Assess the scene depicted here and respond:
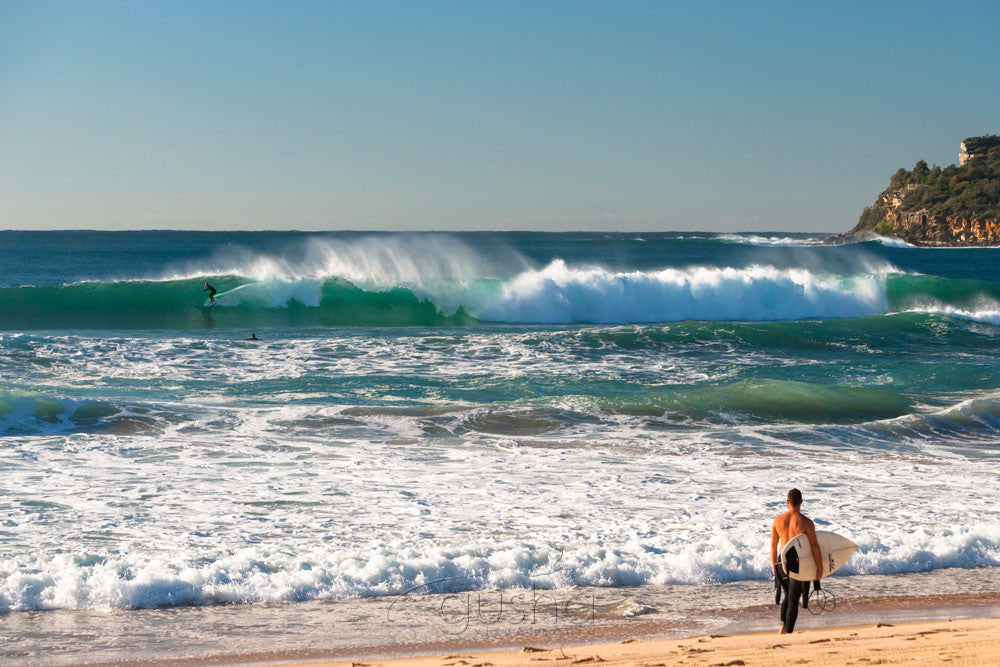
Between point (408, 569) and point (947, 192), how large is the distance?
124033 mm

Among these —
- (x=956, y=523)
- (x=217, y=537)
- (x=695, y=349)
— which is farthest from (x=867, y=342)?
(x=217, y=537)

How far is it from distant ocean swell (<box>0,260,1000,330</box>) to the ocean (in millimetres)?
2612

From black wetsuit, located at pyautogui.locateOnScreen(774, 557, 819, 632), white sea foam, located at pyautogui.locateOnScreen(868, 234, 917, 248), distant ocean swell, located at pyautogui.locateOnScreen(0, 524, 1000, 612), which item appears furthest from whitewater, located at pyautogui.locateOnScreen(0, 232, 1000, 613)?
white sea foam, located at pyautogui.locateOnScreen(868, 234, 917, 248)

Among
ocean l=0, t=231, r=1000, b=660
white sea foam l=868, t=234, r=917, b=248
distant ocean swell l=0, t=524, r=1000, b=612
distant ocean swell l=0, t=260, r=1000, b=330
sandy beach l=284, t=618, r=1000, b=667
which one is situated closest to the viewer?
sandy beach l=284, t=618, r=1000, b=667

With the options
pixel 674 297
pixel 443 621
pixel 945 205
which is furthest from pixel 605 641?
pixel 945 205

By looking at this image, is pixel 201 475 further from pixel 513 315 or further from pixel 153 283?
pixel 153 283

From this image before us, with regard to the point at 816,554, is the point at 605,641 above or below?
below

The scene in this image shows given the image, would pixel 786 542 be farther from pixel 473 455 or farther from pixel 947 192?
pixel 947 192

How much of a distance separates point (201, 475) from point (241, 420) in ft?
9.21

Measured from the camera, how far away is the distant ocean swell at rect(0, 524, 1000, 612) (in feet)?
19.9

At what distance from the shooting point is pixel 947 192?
114500 mm

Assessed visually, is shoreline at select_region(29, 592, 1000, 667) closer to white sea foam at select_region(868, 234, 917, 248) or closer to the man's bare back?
the man's bare back

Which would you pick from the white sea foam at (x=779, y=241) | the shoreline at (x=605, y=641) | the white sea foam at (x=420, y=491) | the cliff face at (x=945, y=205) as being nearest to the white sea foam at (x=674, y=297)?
the white sea foam at (x=420, y=491)

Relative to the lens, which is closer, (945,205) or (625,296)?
(625,296)
